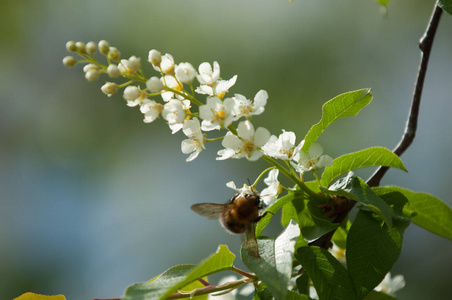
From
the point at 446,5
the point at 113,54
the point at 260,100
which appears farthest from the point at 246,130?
the point at 446,5

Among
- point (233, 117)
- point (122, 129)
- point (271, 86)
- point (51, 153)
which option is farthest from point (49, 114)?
point (233, 117)

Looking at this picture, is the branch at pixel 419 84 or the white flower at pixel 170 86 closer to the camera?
the white flower at pixel 170 86

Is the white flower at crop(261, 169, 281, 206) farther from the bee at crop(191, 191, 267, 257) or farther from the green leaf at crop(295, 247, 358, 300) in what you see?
the green leaf at crop(295, 247, 358, 300)

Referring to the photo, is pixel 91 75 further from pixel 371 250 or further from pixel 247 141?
pixel 371 250

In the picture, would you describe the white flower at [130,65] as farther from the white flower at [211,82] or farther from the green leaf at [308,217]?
the green leaf at [308,217]

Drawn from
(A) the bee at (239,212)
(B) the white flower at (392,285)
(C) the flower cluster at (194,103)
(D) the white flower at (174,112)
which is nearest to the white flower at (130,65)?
(C) the flower cluster at (194,103)

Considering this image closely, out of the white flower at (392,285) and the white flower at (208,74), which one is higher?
the white flower at (208,74)
